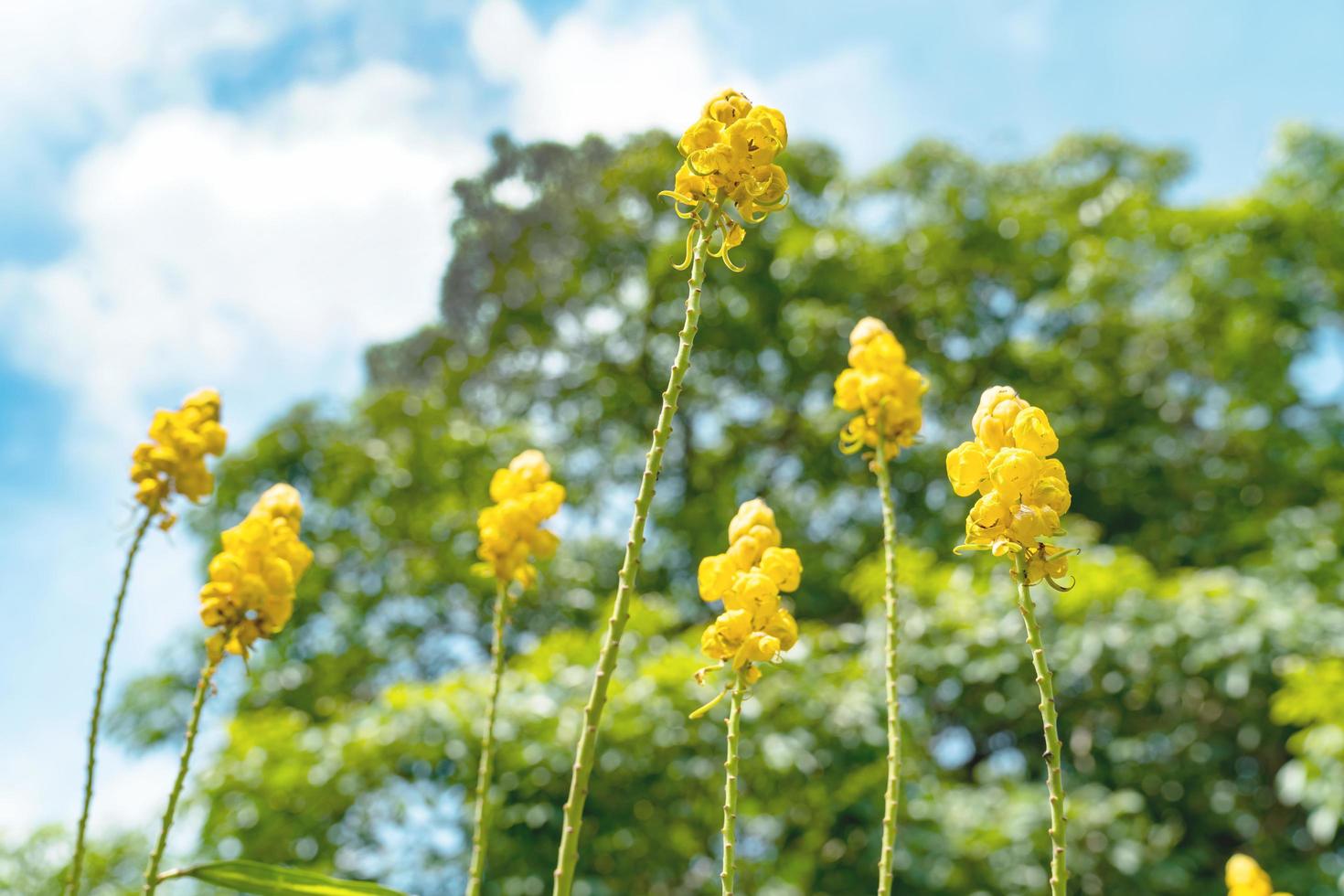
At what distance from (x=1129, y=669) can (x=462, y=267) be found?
5968mm

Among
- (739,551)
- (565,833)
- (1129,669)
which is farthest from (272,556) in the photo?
(1129,669)

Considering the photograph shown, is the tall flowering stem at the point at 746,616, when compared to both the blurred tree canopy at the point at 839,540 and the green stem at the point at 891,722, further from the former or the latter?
the blurred tree canopy at the point at 839,540

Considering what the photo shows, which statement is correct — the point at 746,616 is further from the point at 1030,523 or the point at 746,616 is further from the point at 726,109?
the point at 726,109

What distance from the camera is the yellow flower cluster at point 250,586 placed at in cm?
148

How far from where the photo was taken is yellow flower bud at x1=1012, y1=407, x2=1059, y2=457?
111 cm

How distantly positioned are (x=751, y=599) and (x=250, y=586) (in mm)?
688

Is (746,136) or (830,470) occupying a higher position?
(830,470)

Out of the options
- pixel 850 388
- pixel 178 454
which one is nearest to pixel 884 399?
pixel 850 388

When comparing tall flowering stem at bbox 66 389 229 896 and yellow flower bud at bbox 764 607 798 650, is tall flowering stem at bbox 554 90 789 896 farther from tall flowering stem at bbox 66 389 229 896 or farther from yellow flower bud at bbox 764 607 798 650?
tall flowering stem at bbox 66 389 229 896

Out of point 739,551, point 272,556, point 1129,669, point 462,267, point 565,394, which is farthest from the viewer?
point 565,394

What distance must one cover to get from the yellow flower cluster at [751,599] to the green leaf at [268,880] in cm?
51

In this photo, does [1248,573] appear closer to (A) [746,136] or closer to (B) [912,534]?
(B) [912,534]

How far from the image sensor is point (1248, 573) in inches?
267

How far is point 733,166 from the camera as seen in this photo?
1.17 metres
